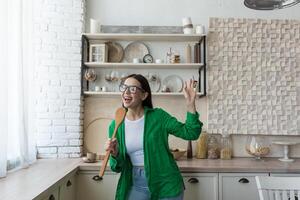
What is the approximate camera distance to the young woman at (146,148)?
2.04 metres

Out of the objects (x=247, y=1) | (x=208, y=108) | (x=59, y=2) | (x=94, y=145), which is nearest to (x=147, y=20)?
(x=59, y=2)

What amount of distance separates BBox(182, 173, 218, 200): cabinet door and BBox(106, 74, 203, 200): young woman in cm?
45

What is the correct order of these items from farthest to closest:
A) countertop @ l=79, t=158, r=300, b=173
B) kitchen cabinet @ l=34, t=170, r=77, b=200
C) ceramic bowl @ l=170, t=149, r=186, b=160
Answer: ceramic bowl @ l=170, t=149, r=186, b=160 → countertop @ l=79, t=158, r=300, b=173 → kitchen cabinet @ l=34, t=170, r=77, b=200

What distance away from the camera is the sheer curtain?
2102 millimetres

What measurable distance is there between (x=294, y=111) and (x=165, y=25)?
1.58m

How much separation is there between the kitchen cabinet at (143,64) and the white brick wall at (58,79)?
94mm

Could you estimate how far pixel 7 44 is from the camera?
216 cm

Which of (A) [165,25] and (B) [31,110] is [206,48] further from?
(B) [31,110]

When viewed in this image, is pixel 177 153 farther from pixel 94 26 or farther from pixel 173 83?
pixel 94 26

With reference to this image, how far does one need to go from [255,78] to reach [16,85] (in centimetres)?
224

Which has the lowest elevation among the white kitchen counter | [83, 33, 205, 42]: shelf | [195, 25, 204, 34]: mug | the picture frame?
the white kitchen counter

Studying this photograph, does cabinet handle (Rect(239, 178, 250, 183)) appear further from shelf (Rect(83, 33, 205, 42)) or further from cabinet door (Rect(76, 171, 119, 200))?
shelf (Rect(83, 33, 205, 42))

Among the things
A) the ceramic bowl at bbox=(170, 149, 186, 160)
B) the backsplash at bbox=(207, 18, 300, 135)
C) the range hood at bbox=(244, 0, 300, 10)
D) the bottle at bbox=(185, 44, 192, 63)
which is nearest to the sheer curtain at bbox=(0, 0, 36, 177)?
the ceramic bowl at bbox=(170, 149, 186, 160)

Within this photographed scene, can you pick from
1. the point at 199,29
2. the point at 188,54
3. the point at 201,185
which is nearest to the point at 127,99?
the point at 201,185
